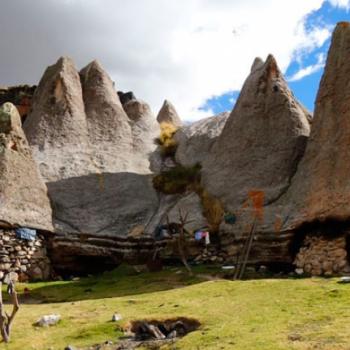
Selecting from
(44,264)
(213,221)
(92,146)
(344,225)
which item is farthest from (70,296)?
(92,146)

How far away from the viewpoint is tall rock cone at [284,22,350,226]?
22.5 metres

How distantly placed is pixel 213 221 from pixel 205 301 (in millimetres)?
10793

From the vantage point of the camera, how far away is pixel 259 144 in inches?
1159

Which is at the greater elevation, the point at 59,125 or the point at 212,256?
the point at 59,125

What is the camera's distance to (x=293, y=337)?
11.5m

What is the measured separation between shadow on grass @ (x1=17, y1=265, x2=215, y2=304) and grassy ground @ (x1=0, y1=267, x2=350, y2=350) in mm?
43

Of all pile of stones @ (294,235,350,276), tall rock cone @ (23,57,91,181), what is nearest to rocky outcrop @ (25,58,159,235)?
tall rock cone @ (23,57,91,181)

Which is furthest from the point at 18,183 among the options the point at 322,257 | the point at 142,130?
the point at 142,130

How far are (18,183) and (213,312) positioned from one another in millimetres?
14409

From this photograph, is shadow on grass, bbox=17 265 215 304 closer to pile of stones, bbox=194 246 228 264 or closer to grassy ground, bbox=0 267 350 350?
grassy ground, bbox=0 267 350 350

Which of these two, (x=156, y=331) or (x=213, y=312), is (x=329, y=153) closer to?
(x=213, y=312)

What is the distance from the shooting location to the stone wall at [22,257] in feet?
80.1

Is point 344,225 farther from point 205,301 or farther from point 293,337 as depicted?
point 293,337

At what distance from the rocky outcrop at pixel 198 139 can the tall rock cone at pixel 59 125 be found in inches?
237
